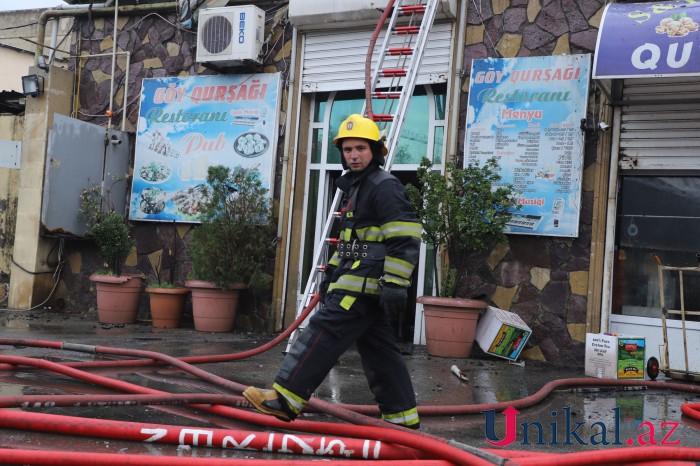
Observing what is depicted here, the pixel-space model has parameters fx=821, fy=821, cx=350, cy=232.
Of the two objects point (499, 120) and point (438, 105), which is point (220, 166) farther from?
point (499, 120)

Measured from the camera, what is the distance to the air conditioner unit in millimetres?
11039

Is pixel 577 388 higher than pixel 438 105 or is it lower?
lower

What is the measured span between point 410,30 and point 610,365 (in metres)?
4.46

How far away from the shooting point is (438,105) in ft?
34.1

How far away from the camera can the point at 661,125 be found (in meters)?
9.05

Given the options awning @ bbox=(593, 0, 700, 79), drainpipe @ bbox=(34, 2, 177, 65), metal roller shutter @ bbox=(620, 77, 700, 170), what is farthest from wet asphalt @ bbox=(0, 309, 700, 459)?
drainpipe @ bbox=(34, 2, 177, 65)

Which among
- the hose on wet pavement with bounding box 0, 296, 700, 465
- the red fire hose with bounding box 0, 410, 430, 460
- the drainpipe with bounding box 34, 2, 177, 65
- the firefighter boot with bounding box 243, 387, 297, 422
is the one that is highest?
the drainpipe with bounding box 34, 2, 177, 65

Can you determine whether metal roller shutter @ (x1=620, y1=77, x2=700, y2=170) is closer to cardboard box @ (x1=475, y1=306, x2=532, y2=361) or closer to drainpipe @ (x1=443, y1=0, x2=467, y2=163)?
drainpipe @ (x1=443, y1=0, x2=467, y2=163)

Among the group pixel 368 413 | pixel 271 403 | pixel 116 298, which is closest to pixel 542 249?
pixel 368 413

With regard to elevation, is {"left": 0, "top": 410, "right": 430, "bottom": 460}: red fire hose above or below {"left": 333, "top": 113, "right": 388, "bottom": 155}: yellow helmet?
below

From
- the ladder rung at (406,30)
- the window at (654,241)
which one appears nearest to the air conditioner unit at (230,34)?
the ladder rung at (406,30)

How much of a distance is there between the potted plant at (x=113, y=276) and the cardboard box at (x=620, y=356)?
20.5 feet

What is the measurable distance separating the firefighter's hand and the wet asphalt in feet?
3.25

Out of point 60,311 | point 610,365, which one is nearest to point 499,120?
point 610,365
